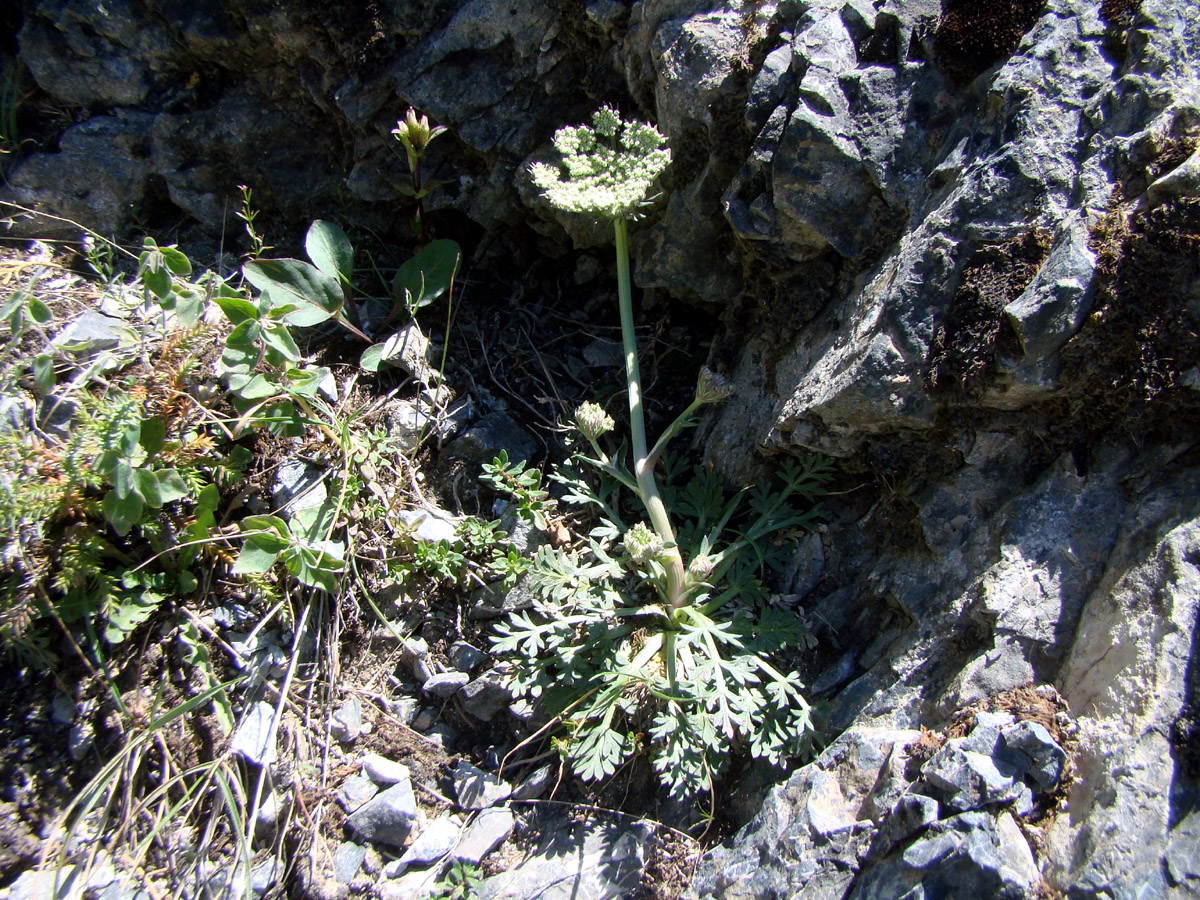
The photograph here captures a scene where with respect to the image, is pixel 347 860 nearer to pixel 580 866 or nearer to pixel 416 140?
pixel 580 866

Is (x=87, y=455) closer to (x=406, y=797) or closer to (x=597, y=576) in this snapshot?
(x=406, y=797)

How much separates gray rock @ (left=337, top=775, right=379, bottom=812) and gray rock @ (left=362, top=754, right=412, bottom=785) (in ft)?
0.08

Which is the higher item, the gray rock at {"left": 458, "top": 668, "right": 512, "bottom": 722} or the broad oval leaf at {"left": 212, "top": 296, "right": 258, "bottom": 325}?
the broad oval leaf at {"left": 212, "top": 296, "right": 258, "bottom": 325}

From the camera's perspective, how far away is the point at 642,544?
3076 mm

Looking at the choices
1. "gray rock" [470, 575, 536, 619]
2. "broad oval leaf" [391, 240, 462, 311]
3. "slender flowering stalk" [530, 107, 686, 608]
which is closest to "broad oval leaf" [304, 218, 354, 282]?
"broad oval leaf" [391, 240, 462, 311]

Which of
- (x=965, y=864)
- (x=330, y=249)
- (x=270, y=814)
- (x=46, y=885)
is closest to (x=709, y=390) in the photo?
(x=965, y=864)

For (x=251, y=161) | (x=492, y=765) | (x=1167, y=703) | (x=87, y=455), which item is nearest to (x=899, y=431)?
(x=1167, y=703)

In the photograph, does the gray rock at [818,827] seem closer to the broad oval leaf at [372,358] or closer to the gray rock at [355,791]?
the gray rock at [355,791]

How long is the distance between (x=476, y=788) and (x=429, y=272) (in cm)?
268

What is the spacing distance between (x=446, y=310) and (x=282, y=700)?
2.26 m

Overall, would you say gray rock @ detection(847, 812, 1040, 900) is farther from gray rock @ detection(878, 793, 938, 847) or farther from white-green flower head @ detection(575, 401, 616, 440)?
white-green flower head @ detection(575, 401, 616, 440)

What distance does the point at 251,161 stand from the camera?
4281 millimetres

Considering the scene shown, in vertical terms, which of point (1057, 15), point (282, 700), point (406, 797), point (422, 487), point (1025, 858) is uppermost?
point (1057, 15)

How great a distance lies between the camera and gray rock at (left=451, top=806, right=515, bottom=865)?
3.00 meters
